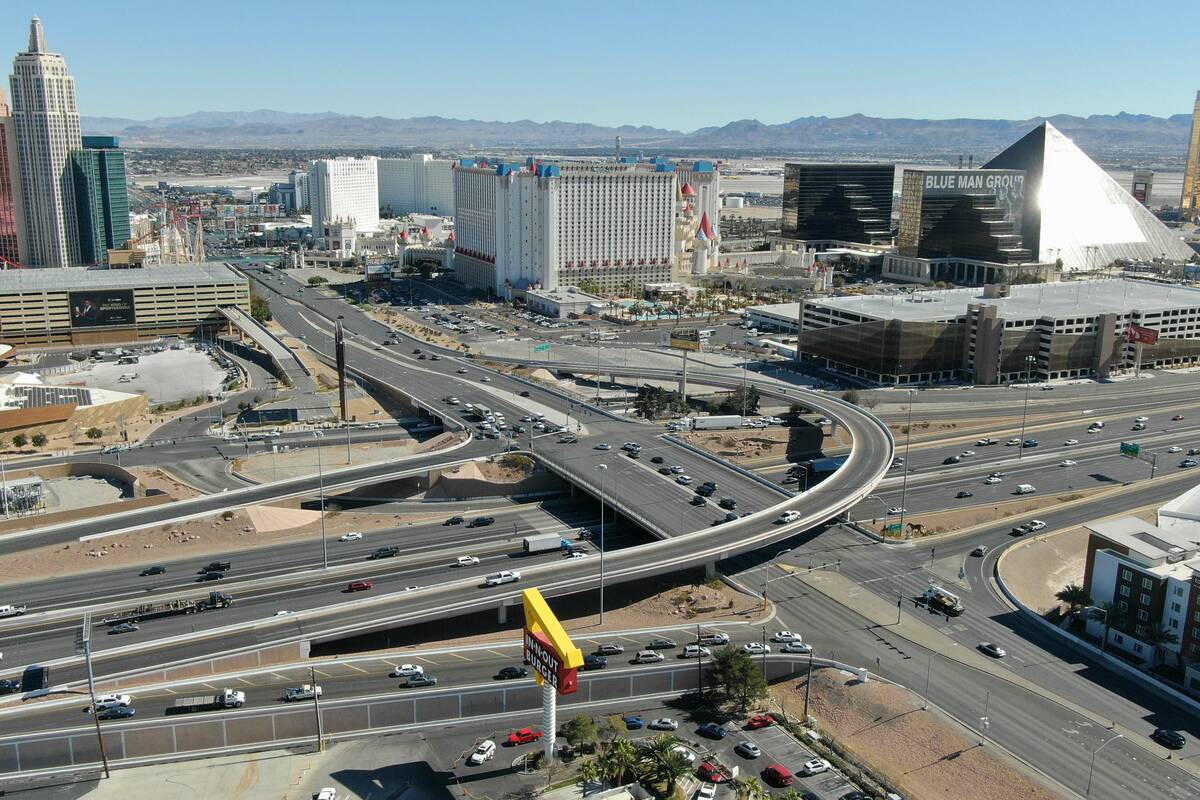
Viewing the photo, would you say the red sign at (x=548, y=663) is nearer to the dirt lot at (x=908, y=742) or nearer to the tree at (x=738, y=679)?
the tree at (x=738, y=679)

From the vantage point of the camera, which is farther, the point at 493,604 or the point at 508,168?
the point at 508,168

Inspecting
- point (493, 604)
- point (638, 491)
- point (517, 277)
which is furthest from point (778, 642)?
point (517, 277)

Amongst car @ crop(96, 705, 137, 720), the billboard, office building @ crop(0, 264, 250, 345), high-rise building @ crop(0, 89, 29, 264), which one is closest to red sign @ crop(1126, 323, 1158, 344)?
car @ crop(96, 705, 137, 720)

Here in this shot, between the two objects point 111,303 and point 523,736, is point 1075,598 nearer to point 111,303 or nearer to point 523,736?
point 523,736

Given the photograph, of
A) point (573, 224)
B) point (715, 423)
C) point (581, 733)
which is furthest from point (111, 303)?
point (581, 733)

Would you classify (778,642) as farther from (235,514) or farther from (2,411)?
(2,411)
